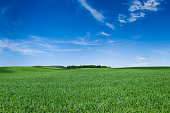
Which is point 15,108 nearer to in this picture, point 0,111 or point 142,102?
point 0,111

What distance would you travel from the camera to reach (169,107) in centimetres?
363

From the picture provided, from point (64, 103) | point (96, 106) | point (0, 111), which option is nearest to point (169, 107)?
point (96, 106)

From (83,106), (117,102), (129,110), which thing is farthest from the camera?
(117,102)

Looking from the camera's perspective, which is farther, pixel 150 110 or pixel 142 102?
pixel 142 102

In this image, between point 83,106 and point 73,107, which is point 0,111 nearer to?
point 73,107

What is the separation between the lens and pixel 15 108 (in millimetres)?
3697

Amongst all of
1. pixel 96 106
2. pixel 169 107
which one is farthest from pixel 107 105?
pixel 169 107

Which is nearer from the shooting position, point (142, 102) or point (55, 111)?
point (55, 111)

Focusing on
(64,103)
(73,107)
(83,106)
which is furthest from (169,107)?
(64,103)

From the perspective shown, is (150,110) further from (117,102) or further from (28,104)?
(28,104)

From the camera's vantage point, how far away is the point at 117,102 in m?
3.95

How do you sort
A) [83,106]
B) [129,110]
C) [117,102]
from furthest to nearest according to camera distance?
[117,102] → [83,106] → [129,110]

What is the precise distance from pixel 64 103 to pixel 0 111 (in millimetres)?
1691

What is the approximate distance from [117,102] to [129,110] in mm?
611
